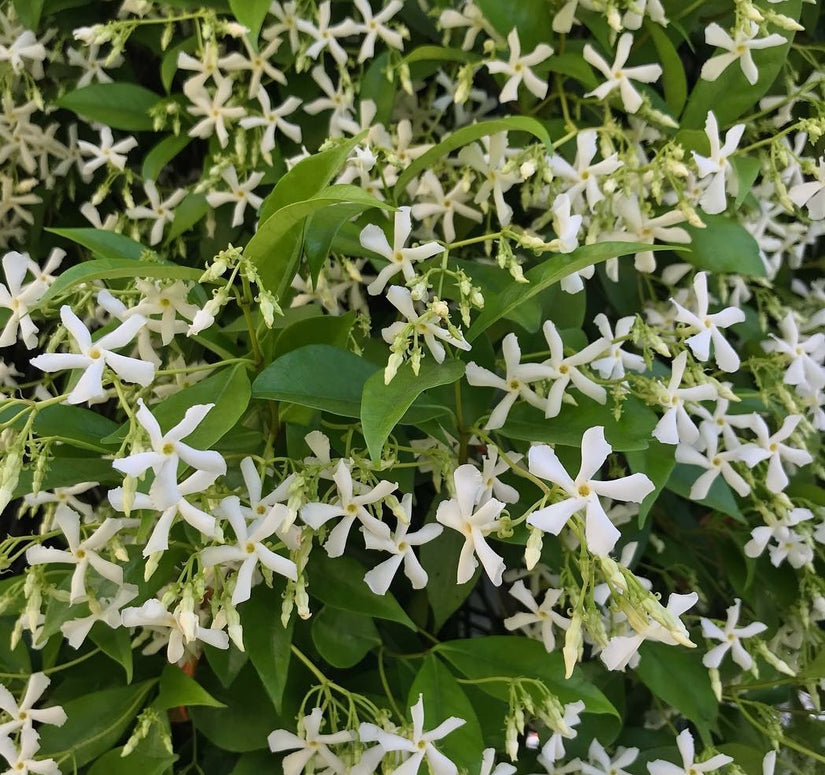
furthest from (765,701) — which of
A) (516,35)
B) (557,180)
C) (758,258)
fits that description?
(516,35)

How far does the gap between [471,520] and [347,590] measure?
17 centimetres

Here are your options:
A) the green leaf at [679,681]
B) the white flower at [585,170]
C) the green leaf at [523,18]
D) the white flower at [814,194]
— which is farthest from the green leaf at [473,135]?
the green leaf at [679,681]

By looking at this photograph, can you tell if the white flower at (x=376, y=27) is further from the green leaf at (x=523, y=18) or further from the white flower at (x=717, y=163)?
the white flower at (x=717, y=163)

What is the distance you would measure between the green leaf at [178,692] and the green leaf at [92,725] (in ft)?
0.14

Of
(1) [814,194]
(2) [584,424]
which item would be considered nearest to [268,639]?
(2) [584,424]

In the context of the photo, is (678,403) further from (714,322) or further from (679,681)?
(679,681)

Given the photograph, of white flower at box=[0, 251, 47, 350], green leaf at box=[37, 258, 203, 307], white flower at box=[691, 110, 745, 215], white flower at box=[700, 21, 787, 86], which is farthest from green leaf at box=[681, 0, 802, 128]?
white flower at box=[0, 251, 47, 350]

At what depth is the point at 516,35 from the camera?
745 mm

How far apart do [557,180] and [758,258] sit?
0.68ft

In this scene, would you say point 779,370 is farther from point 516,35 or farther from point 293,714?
point 293,714

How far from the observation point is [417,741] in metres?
0.60

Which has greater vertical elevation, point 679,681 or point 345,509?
point 345,509

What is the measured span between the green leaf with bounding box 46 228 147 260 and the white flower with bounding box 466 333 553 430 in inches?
11.9

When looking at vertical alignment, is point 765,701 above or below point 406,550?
below
